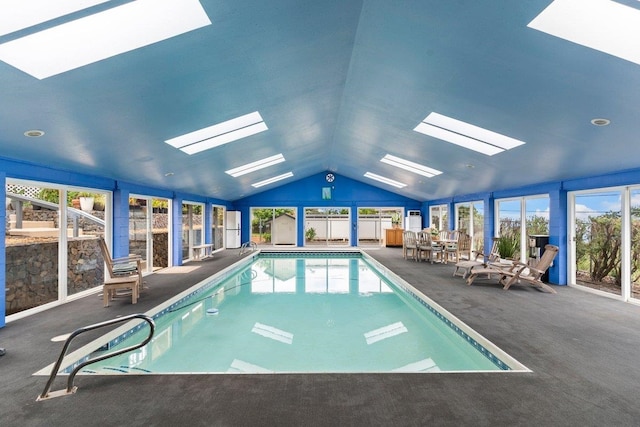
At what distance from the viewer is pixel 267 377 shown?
2.87 meters

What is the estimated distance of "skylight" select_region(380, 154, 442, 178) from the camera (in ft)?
29.2

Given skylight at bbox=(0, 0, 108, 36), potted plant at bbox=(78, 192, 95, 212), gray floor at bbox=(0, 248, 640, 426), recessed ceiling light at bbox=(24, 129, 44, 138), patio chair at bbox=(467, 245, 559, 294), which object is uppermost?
skylight at bbox=(0, 0, 108, 36)

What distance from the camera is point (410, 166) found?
934cm

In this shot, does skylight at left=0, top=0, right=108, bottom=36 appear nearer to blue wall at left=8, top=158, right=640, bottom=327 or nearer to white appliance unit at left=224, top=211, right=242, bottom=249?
blue wall at left=8, top=158, right=640, bottom=327

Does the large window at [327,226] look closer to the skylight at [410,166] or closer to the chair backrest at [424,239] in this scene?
the chair backrest at [424,239]

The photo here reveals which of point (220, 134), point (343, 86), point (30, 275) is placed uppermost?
point (343, 86)

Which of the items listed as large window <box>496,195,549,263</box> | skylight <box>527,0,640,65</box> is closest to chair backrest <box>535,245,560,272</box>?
large window <box>496,195,549,263</box>

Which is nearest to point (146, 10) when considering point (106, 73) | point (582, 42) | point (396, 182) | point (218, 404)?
point (106, 73)

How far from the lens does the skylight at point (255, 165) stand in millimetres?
9102

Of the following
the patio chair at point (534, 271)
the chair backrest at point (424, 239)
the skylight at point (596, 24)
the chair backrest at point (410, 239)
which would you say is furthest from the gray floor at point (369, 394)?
the chair backrest at point (410, 239)

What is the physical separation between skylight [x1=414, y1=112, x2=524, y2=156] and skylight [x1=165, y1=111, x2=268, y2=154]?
2.75 metres

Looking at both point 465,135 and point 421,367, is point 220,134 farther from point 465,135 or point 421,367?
point 421,367

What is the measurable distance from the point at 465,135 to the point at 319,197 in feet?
32.1

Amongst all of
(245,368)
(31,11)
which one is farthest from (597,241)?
(31,11)
